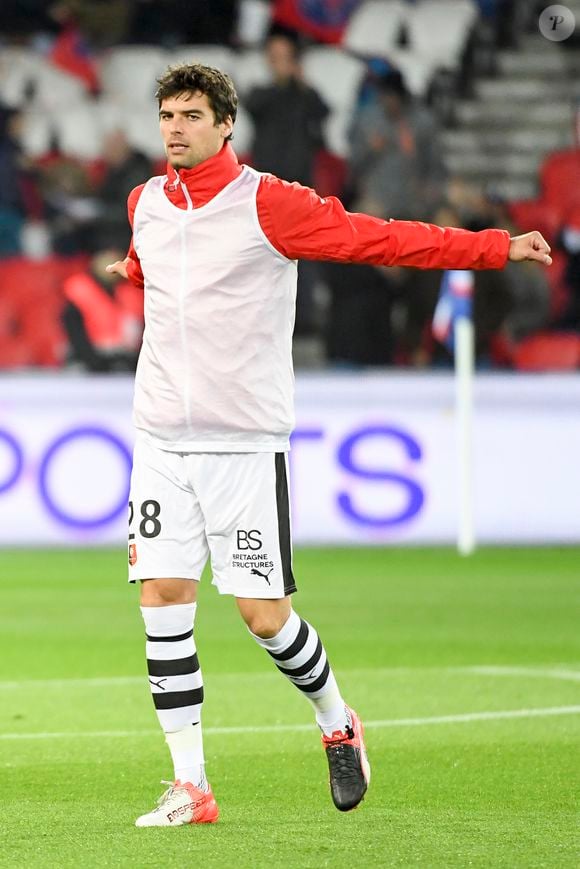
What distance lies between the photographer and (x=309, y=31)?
18.8 m

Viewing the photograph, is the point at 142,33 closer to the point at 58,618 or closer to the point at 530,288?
the point at 530,288

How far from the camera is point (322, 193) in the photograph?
1680 cm

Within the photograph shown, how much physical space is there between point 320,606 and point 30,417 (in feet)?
13.0

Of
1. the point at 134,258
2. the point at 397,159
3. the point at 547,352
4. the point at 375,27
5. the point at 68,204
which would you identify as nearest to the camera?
the point at 134,258

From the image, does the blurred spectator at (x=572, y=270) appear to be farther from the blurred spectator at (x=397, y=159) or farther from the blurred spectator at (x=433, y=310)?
the blurred spectator at (x=397, y=159)

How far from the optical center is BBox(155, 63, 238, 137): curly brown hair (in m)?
5.13

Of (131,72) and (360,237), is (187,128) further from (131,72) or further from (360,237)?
(131,72)

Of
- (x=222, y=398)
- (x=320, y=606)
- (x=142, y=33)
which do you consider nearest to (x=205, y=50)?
(x=142, y=33)

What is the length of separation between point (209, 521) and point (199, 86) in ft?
4.10

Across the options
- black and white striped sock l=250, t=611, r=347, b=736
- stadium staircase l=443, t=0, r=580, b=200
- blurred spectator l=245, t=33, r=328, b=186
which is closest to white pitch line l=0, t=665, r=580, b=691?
black and white striped sock l=250, t=611, r=347, b=736

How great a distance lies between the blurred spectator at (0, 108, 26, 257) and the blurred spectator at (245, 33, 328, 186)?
2.41 m

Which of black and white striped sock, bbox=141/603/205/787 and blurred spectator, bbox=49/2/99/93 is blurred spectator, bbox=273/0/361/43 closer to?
blurred spectator, bbox=49/2/99/93

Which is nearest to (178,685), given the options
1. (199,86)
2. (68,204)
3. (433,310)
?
(199,86)

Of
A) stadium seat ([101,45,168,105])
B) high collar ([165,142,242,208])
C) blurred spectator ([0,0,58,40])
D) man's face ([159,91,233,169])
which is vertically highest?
blurred spectator ([0,0,58,40])
